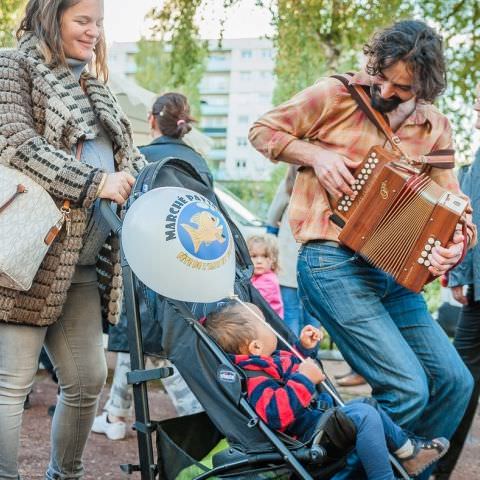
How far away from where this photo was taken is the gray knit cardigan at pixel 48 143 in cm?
284

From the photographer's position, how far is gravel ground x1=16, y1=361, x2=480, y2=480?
439 centimetres

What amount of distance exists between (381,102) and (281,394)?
1.18 meters

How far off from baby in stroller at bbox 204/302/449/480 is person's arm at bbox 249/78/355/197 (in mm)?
581

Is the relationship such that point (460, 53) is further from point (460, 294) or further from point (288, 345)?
point (288, 345)

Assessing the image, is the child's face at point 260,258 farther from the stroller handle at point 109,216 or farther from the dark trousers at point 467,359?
the stroller handle at point 109,216

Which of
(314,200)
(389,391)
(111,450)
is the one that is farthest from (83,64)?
(111,450)

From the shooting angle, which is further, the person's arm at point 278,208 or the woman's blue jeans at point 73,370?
the person's arm at point 278,208

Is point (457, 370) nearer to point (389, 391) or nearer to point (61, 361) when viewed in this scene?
point (389, 391)

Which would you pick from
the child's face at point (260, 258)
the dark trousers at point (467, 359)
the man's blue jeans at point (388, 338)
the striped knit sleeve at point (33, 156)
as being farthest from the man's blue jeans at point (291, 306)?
the striped knit sleeve at point (33, 156)

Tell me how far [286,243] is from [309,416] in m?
3.46

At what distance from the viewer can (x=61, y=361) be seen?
10.3 ft

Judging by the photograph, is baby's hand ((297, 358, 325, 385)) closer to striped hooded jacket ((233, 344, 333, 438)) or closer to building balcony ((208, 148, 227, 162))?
striped hooded jacket ((233, 344, 333, 438))

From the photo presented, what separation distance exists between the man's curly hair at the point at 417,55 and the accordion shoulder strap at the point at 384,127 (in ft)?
0.41

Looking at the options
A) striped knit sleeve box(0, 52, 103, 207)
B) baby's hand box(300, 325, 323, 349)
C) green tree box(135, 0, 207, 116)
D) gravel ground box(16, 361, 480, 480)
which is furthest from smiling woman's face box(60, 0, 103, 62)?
green tree box(135, 0, 207, 116)
